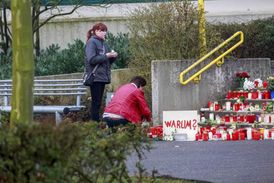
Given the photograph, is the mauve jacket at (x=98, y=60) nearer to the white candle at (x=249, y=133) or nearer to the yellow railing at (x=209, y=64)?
the yellow railing at (x=209, y=64)

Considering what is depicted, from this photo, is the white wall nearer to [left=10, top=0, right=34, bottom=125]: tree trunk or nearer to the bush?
[left=10, top=0, right=34, bottom=125]: tree trunk

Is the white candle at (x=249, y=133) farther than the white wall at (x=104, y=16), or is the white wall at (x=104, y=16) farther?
the white wall at (x=104, y=16)

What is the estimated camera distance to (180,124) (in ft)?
51.3

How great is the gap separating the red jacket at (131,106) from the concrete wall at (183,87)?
7.82ft

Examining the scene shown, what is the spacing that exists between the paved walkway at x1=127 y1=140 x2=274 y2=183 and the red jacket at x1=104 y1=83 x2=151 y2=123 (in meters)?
0.59

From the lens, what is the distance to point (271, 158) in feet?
40.4

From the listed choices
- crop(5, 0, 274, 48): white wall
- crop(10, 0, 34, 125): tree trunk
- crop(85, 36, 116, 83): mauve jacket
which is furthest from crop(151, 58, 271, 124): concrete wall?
crop(10, 0, 34, 125): tree trunk

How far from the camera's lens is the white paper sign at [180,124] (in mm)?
15547

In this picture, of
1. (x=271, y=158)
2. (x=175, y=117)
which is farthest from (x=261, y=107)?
(x=271, y=158)

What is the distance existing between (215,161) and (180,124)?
3.49 metres

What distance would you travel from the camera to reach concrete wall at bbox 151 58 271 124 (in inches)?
661

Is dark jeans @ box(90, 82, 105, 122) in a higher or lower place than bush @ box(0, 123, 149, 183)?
higher

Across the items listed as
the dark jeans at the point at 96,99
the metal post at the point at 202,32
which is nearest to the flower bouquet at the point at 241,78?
the metal post at the point at 202,32

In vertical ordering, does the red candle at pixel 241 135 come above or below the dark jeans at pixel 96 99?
below
